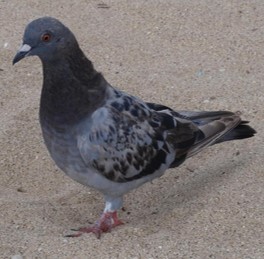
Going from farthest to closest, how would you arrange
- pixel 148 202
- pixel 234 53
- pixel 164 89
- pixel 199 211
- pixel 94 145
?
pixel 234 53
pixel 164 89
pixel 148 202
pixel 199 211
pixel 94 145

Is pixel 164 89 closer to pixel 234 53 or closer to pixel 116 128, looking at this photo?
pixel 234 53

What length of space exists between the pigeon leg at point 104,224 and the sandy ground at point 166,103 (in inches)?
2.6

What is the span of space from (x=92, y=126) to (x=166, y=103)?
201 cm

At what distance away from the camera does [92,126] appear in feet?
17.8

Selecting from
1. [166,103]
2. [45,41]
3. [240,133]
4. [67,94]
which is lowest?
[166,103]

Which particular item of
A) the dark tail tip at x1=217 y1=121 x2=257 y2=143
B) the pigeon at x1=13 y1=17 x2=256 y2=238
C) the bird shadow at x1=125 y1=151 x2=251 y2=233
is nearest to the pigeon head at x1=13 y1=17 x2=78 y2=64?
the pigeon at x1=13 y1=17 x2=256 y2=238

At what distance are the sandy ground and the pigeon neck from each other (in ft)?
2.45

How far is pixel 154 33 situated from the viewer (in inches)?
338

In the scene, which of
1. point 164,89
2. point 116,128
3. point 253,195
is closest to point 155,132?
point 116,128

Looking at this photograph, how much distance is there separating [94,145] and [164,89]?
2.28 metres

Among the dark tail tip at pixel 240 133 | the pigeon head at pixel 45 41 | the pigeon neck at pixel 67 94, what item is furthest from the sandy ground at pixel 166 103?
the pigeon head at pixel 45 41

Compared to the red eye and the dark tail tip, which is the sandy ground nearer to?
the dark tail tip

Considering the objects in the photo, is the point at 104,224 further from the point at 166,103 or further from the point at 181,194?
the point at 166,103

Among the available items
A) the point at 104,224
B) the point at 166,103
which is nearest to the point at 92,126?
the point at 104,224
